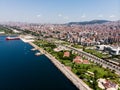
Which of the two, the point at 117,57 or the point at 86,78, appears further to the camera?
the point at 117,57

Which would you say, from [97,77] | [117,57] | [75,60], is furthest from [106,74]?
[117,57]

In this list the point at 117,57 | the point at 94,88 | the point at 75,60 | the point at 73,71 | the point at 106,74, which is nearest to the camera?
the point at 94,88

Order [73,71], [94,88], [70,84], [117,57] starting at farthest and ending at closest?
[117,57], [73,71], [70,84], [94,88]

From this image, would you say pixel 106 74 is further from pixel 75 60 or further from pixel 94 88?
pixel 75 60

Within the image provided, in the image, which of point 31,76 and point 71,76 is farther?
point 31,76

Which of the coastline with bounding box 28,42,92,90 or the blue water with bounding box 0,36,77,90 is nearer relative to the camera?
the coastline with bounding box 28,42,92,90

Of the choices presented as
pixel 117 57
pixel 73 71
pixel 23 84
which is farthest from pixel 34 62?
pixel 117 57

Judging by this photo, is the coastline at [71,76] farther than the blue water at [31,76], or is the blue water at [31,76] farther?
the blue water at [31,76]

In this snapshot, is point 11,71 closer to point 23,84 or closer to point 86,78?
point 23,84

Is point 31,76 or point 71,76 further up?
point 71,76
